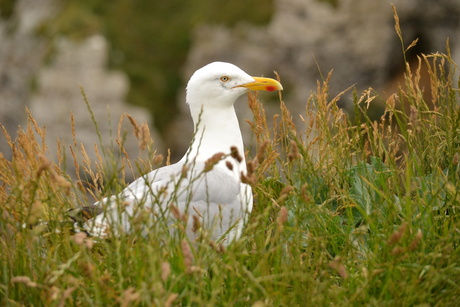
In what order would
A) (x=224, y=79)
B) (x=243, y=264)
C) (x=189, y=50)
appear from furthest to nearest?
(x=189, y=50)
(x=224, y=79)
(x=243, y=264)

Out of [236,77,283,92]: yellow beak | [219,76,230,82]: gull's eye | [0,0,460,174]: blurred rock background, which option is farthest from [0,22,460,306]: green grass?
[0,0,460,174]: blurred rock background

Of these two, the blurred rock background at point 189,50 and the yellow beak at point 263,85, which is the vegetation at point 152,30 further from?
the yellow beak at point 263,85

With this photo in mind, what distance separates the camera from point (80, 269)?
2.41m

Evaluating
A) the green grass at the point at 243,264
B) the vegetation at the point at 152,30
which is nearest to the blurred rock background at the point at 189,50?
the vegetation at the point at 152,30

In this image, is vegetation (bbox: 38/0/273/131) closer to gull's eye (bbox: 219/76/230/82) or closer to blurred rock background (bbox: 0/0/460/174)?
blurred rock background (bbox: 0/0/460/174)

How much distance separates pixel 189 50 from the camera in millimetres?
8977

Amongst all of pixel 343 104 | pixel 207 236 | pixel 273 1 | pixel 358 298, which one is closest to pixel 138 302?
pixel 207 236

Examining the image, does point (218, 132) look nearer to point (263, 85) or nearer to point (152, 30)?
point (263, 85)

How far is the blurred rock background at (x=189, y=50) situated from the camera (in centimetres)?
855

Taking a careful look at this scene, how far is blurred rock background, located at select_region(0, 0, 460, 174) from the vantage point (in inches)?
337

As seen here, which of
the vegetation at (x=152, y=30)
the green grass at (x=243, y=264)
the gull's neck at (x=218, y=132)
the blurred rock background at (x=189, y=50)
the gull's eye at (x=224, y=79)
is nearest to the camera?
the green grass at (x=243, y=264)

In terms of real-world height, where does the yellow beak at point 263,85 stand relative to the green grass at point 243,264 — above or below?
above

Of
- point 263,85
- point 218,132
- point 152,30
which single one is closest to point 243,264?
point 218,132

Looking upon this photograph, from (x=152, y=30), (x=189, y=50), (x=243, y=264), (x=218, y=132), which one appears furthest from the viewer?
(x=152, y=30)
